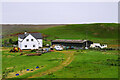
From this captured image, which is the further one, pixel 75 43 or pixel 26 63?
pixel 75 43

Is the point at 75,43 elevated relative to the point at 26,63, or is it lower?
elevated

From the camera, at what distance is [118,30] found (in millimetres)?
112375

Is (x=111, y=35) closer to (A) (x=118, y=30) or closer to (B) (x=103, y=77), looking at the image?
(A) (x=118, y=30)

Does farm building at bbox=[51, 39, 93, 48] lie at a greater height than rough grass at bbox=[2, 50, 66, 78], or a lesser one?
greater

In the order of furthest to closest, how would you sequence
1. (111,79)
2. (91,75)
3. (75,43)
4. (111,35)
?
(111,35) < (75,43) < (91,75) < (111,79)

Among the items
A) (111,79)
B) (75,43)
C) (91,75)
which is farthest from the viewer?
(75,43)

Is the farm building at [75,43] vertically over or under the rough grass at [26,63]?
over

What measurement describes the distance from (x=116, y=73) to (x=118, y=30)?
9842cm

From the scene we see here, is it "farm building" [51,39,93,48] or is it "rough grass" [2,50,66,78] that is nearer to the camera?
"rough grass" [2,50,66,78]

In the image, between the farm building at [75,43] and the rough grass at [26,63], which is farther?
the farm building at [75,43]

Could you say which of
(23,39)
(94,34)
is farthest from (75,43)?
(94,34)

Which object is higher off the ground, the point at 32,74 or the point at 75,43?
the point at 75,43

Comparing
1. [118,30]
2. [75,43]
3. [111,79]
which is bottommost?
[111,79]

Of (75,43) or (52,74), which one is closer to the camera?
(52,74)
